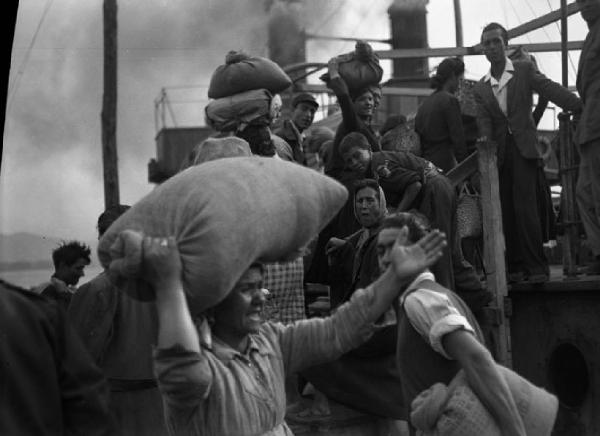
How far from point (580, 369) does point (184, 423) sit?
5777 mm

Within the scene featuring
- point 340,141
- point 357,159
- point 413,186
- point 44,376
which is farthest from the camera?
point 340,141

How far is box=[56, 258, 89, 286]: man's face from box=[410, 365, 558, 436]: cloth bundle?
13.3 ft

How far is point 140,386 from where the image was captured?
216 inches

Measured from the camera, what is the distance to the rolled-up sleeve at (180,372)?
3293 mm

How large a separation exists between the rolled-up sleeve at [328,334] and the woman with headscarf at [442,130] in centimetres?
528

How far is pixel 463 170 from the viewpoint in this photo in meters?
8.52

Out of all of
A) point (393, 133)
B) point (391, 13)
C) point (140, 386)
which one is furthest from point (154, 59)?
point (391, 13)

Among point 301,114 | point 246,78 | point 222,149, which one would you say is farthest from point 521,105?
point 222,149

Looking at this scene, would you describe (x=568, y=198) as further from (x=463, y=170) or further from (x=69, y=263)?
(x=69, y=263)

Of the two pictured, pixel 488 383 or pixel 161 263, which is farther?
pixel 488 383

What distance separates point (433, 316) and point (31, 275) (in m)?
2.33

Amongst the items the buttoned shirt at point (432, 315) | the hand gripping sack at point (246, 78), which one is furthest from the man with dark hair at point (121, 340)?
the hand gripping sack at point (246, 78)

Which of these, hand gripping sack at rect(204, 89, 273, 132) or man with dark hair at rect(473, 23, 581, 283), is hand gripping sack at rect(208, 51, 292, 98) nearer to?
hand gripping sack at rect(204, 89, 273, 132)

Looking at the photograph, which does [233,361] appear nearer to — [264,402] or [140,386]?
[264,402]
